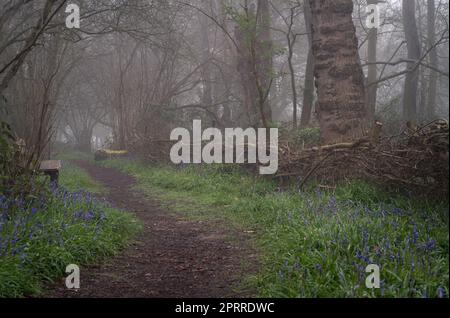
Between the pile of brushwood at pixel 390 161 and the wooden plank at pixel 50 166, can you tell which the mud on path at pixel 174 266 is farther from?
the wooden plank at pixel 50 166

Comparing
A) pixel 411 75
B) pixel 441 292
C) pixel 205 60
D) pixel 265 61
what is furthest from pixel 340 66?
pixel 205 60

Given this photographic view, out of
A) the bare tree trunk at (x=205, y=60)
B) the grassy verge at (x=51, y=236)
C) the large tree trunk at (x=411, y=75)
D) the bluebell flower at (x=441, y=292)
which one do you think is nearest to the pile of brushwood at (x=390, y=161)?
the bluebell flower at (x=441, y=292)

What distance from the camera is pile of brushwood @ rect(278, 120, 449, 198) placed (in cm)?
517

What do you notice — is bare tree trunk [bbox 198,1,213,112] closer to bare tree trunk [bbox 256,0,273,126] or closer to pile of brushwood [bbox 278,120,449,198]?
bare tree trunk [bbox 256,0,273,126]

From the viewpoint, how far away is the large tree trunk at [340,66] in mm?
8383

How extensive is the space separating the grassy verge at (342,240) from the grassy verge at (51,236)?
1859 millimetres

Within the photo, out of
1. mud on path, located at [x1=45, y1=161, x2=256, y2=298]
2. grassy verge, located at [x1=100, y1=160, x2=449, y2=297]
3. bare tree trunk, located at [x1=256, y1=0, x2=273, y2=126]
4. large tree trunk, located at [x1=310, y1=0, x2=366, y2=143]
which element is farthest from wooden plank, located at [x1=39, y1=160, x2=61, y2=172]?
large tree trunk, located at [x1=310, y1=0, x2=366, y2=143]

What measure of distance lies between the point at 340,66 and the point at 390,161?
119 inches

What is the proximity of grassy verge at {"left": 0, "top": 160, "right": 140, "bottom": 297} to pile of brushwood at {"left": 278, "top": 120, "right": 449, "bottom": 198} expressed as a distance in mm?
3329

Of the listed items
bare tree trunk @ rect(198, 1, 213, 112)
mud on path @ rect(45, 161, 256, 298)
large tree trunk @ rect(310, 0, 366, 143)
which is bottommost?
mud on path @ rect(45, 161, 256, 298)

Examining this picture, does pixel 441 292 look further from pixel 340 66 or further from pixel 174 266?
pixel 340 66

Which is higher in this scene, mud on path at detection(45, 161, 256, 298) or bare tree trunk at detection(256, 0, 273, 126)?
bare tree trunk at detection(256, 0, 273, 126)
